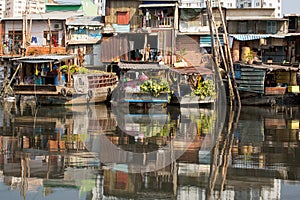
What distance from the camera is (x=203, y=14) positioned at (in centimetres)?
3388

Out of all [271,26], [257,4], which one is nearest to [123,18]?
[271,26]

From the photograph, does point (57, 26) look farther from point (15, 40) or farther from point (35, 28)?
point (15, 40)

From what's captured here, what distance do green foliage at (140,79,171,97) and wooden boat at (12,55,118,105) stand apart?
11.5 feet

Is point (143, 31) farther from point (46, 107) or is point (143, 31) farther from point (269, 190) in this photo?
point (269, 190)

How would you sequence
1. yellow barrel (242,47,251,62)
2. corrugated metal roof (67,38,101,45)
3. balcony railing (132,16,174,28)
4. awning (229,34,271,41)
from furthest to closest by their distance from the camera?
corrugated metal roof (67,38,101,45)
yellow barrel (242,47,251,62)
awning (229,34,271,41)
balcony railing (132,16,174,28)

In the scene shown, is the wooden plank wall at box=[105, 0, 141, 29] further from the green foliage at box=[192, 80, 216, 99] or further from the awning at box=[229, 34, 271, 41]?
the green foliage at box=[192, 80, 216, 99]

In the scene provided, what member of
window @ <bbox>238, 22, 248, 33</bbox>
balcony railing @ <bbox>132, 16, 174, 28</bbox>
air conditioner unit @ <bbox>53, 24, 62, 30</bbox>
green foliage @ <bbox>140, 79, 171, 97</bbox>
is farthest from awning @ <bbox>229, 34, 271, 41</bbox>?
air conditioner unit @ <bbox>53, 24, 62, 30</bbox>

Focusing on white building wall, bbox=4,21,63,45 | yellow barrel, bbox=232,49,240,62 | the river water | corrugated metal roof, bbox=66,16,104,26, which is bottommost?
the river water

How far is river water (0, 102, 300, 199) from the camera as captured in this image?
8516mm

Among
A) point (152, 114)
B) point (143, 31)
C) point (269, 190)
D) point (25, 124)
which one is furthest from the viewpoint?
point (143, 31)

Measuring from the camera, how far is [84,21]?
35594mm

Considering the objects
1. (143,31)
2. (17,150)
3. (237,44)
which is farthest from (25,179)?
(237,44)

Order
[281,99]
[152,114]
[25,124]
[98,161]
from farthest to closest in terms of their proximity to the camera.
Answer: [281,99] < [152,114] < [25,124] < [98,161]

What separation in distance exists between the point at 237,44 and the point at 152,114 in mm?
14191
